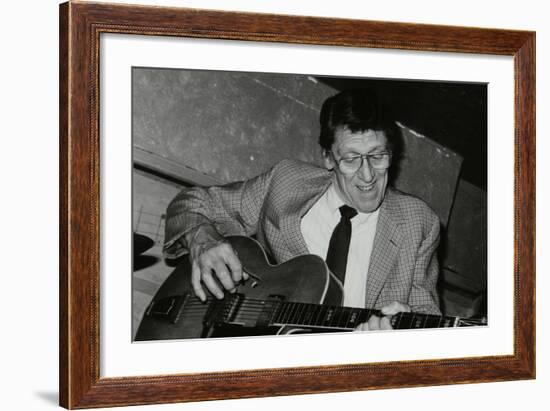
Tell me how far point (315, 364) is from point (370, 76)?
31.1 inches

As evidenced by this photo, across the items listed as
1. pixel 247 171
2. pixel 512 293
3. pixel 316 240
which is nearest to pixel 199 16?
pixel 247 171

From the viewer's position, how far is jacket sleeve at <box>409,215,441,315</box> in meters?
3.25

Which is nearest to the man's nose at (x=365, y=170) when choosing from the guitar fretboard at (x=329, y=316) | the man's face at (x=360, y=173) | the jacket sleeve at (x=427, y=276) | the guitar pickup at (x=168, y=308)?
the man's face at (x=360, y=173)

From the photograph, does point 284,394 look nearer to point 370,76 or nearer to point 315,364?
point 315,364

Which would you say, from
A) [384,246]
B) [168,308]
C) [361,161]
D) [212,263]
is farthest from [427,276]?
[168,308]

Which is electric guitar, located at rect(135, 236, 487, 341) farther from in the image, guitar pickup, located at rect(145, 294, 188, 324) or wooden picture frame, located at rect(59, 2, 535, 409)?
wooden picture frame, located at rect(59, 2, 535, 409)

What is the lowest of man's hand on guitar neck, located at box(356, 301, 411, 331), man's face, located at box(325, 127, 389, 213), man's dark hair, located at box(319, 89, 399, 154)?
man's hand on guitar neck, located at box(356, 301, 411, 331)

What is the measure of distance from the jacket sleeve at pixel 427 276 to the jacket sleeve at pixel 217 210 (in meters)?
0.51

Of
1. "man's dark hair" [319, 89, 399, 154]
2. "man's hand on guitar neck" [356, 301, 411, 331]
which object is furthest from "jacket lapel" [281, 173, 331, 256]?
"man's hand on guitar neck" [356, 301, 411, 331]

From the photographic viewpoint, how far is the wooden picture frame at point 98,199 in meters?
2.80

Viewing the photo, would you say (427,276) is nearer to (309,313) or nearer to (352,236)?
(352,236)

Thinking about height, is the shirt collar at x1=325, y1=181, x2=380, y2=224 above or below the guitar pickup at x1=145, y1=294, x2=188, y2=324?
above

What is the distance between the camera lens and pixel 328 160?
10.2 feet

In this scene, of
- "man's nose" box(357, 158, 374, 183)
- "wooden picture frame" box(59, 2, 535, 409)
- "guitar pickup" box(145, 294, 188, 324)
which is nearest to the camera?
"wooden picture frame" box(59, 2, 535, 409)
